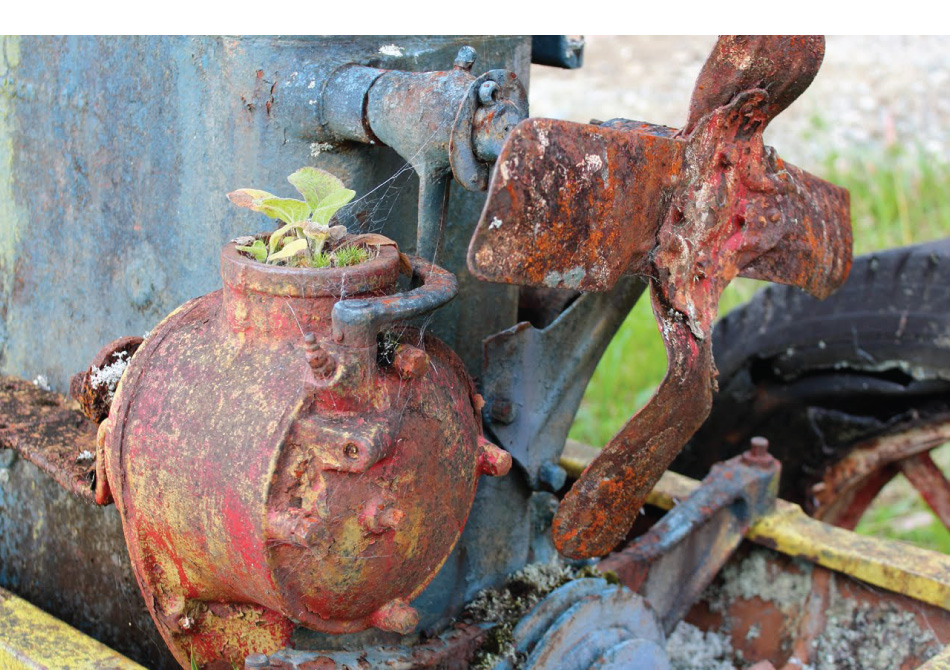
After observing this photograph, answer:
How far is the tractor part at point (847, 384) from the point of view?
2.28 metres

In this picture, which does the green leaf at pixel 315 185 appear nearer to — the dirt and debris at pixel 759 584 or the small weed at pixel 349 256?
the small weed at pixel 349 256

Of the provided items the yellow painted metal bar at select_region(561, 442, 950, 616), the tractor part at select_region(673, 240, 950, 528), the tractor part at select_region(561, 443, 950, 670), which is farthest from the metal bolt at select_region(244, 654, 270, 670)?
the tractor part at select_region(673, 240, 950, 528)

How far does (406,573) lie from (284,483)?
223 mm

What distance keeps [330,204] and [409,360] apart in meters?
0.22

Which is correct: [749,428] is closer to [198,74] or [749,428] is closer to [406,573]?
[406,573]

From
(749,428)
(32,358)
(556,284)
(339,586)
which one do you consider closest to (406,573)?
(339,586)

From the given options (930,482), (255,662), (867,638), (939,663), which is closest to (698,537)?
(867,638)

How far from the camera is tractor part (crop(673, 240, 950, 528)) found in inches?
89.8

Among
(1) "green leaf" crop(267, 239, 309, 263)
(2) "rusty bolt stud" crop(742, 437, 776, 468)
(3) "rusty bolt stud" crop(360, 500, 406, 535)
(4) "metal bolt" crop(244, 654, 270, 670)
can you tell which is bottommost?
(2) "rusty bolt stud" crop(742, 437, 776, 468)

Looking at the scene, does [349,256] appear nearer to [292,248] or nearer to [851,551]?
[292,248]

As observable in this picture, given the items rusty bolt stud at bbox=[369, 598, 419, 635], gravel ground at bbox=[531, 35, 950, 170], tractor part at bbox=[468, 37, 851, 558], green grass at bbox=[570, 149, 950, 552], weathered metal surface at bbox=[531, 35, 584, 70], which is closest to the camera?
tractor part at bbox=[468, 37, 851, 558]

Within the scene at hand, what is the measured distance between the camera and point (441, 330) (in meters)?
1.69

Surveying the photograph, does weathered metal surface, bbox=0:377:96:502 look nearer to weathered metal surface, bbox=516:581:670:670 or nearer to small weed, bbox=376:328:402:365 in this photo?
small weed, bbox=376:328:402:365

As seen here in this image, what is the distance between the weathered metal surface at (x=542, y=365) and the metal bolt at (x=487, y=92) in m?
0.43
